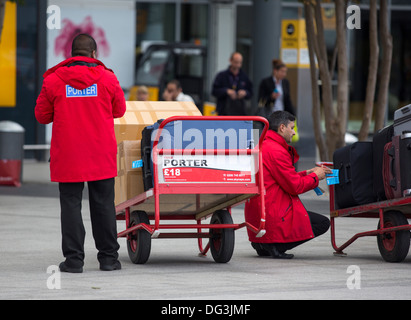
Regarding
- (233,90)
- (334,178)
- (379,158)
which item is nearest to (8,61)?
(233,90)

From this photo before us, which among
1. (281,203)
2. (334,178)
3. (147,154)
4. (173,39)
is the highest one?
(173,39)

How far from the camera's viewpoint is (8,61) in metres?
20.0

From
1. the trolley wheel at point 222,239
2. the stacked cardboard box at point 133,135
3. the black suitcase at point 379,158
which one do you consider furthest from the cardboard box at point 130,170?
the black suitcase at point 379,158

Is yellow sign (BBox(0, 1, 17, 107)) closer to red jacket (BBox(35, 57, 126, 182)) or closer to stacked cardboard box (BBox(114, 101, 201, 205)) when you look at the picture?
stacked cardboard box (BBox(114, 101, 201, 205))

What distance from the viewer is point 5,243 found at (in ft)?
30.8

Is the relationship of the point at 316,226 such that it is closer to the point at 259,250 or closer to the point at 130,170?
the point at 259,250

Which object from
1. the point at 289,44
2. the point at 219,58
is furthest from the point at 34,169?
the point at 219,58

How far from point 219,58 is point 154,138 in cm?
1749

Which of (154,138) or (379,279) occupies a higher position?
(154,138)

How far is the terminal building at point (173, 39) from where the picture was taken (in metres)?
19.0

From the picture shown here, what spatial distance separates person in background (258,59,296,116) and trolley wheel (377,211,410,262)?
6616 millimetres

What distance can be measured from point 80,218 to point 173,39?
1766 centimetres

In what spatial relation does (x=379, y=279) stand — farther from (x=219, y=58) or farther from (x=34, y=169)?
(x=219, y=58)
